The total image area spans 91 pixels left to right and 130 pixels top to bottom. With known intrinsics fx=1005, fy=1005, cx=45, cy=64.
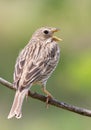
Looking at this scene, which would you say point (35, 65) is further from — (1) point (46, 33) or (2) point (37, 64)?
(1) point (46, 33)

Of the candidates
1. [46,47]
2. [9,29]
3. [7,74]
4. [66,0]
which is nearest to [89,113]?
[46,47]

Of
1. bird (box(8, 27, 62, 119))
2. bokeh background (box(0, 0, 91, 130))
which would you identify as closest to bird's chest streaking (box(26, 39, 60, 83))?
bird (box(8, 27, 62, 119))

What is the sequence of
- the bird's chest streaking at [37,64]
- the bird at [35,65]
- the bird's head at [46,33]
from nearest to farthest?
the bird at [35,65]
the bird's chest streaking at [37,64]
the bird's head at [46,33]

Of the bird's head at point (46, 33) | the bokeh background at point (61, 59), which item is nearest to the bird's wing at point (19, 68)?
the bird's head at point (46, 33)

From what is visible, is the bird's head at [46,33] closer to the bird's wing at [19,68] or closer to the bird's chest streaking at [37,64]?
the bird's chest streaking at [37,64]

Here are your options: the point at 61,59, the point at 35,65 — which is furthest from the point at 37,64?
the point at 61,59

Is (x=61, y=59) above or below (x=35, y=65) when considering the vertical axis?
below
